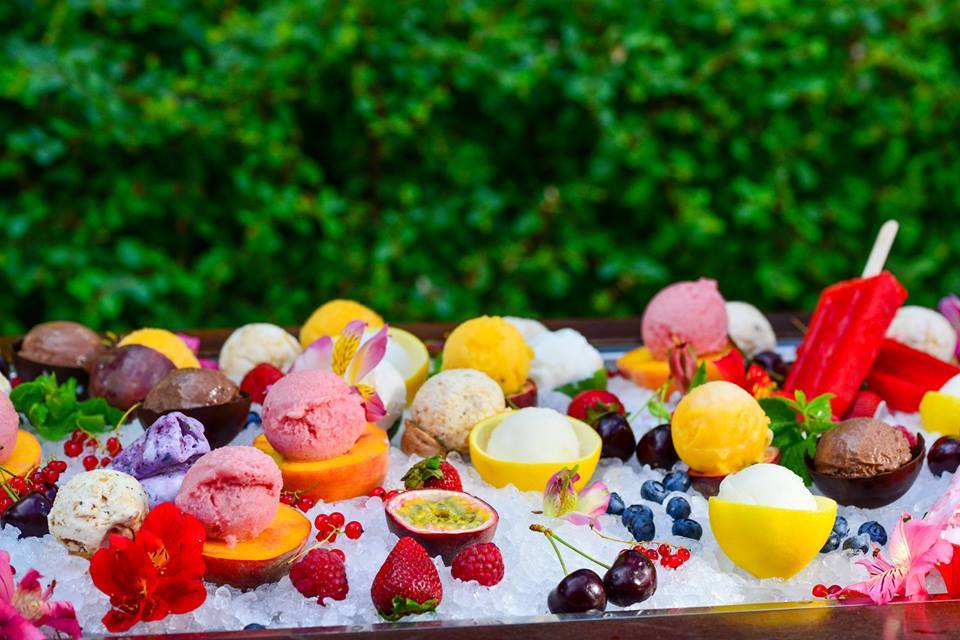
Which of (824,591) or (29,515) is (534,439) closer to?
(824,591)

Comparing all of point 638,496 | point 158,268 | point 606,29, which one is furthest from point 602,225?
point 638,496

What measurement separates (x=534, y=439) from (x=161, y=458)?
50cm

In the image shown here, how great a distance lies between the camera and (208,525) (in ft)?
4.02

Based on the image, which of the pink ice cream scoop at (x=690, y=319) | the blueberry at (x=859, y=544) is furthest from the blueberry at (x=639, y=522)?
the pink ice cream scoop at (x=690, y=319)

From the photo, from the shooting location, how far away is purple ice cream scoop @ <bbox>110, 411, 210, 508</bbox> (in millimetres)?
1306

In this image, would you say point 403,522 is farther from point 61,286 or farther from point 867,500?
point 61,286

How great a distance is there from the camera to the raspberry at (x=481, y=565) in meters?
1.20

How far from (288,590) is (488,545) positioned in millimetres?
232

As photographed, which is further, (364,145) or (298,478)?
(364,145)

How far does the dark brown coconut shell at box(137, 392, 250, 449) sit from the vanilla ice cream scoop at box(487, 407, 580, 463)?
14.1 inches

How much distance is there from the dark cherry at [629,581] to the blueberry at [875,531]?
13.3 inches

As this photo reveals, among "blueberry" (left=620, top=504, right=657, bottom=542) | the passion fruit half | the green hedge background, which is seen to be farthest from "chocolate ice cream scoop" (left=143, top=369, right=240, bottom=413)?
the green hedge background

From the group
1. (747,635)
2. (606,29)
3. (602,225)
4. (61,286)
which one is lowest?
(61,286)

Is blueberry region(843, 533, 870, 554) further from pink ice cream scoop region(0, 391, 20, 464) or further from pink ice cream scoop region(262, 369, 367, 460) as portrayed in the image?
pink ice cream scoop region(0, 391, 20, 464)
